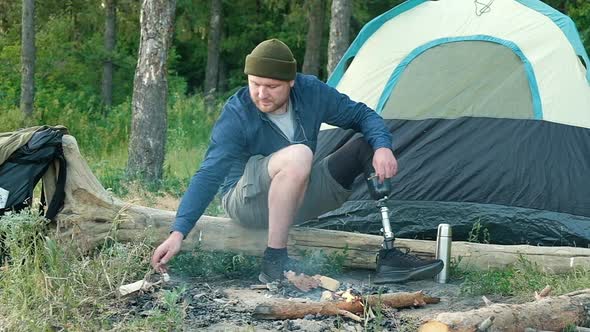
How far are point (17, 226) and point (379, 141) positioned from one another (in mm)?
1968

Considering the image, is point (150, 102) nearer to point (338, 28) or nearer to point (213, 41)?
point (338, 28)

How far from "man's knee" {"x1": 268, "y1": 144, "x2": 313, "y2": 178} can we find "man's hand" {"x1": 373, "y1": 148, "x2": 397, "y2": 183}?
37 cm

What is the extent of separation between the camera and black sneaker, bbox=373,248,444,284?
4.77 meters

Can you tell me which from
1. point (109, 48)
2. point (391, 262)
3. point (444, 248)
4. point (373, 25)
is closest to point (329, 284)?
point (391, 262)

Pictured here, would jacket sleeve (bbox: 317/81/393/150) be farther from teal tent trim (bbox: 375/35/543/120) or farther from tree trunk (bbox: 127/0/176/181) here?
tree trunk (bbox: 127/0/176/181)

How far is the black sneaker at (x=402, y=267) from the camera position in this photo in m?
4.77

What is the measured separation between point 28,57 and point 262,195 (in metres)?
10.4

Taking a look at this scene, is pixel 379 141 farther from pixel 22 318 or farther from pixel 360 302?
pixel 22 318

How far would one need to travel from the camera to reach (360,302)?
159 inches

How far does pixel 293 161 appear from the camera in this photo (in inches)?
180

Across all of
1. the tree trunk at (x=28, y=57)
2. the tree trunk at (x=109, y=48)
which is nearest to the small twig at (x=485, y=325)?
the tree trunk at (x=28, y=57)

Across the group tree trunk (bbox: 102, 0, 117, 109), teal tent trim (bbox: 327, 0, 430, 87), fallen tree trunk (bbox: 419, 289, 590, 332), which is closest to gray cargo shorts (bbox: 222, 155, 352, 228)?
fallen tree trunk (bbox: 419, 289, 590, 332)

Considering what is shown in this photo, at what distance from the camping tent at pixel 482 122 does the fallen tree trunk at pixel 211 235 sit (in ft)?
2.50

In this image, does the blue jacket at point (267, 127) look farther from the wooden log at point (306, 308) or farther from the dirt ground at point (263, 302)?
the wooden log at point (306, 308)
